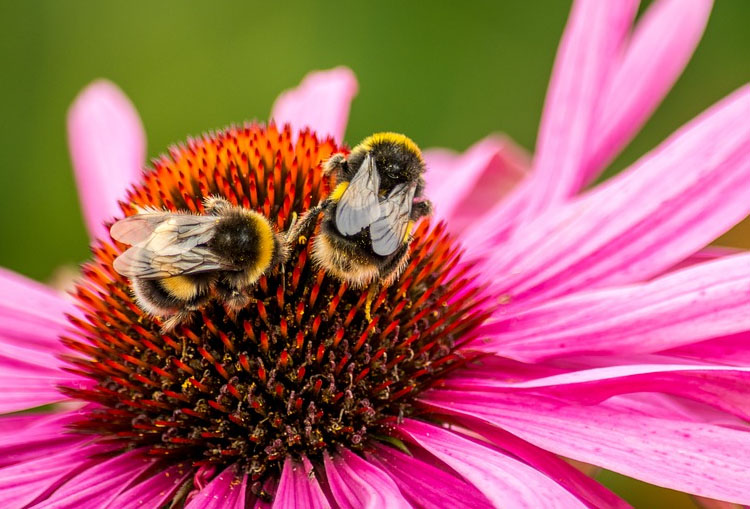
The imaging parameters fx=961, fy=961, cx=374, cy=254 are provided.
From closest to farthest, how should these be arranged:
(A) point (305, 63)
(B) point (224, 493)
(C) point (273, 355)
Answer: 1. (B) point (224, 493)
2. (C) point (273, 355)
3. (A) point (305, 63)

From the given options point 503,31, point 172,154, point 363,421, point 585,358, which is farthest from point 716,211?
point 503,31

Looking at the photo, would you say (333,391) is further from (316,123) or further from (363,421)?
(316,123)

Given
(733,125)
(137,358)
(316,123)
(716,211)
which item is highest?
(316,123)

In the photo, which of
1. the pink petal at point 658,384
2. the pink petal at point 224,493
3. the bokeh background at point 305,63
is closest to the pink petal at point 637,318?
the pink petal at point 658,384

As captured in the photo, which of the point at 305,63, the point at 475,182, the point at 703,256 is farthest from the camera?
the point at 305,63

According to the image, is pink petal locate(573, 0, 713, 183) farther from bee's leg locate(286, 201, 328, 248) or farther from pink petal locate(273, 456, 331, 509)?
pink petal locate(273, 456, 331, 509)

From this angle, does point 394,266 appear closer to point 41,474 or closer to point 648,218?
point 648,218

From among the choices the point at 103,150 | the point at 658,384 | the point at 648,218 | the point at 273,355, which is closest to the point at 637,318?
the point at 658,384
